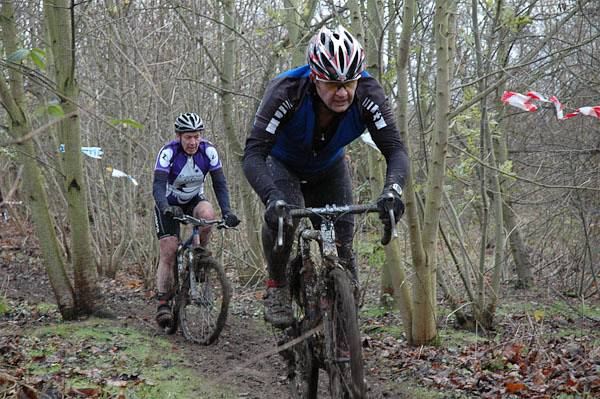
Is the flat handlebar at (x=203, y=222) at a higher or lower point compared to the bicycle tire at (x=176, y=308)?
higher

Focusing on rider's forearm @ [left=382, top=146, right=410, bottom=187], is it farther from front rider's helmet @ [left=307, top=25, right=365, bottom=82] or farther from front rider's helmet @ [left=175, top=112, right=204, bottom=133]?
front rider's helmet @ [left=175, top=112, right=204, bottom=133]

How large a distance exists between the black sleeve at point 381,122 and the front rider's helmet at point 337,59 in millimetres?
275

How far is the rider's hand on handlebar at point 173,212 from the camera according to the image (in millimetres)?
7363

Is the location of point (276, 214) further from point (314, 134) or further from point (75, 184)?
point (75, 184)

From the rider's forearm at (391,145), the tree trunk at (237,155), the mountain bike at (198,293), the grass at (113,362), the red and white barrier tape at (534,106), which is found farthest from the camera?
the tree trunk at (237,155)

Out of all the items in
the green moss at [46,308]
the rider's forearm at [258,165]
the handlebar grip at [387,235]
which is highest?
the rider's forearm at [258,165]

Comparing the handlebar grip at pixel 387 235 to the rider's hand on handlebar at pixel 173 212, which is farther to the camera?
the rider's hand on handlebar at pixel 173 212

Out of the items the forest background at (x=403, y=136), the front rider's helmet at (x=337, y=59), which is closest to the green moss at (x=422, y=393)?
the forest background at (x=403, y=136)

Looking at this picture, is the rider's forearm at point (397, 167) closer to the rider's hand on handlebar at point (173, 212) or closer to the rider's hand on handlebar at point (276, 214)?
the rider's hand on handlebar at point (276, 214)

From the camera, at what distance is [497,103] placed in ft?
34.4

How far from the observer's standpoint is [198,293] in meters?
7.53

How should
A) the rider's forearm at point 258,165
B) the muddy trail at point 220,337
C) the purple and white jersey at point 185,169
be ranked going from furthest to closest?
the purple and white jersey at point 185,169 → the muddy trail at point 220,337 → the rider's forearm at point 258,165

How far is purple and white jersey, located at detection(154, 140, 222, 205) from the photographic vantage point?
7.88 m

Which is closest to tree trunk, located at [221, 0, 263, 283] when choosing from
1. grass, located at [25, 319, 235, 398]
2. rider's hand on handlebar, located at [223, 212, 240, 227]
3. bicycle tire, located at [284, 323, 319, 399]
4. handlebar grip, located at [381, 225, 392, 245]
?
rider's hand on handlebar, located at [223, 212, 240, 227]
